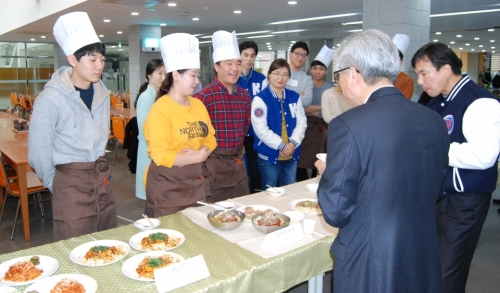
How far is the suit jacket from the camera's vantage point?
3.66 feet

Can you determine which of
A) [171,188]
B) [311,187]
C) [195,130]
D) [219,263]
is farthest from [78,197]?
[311,187]

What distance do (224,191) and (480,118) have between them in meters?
1.51

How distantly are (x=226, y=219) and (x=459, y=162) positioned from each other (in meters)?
1.07

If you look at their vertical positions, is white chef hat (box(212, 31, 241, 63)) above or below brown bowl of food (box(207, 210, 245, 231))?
above

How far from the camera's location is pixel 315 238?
1688 mm

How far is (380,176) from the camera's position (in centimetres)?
112

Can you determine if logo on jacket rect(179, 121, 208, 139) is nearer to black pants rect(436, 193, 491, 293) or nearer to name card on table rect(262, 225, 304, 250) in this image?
name card on table rect(262, 225, 304, 250)

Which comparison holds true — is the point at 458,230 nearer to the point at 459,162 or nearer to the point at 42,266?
the point at 459,162

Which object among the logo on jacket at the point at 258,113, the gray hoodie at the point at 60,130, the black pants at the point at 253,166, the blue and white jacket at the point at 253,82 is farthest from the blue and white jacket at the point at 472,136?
the blue and white jacket at the point at 253,82

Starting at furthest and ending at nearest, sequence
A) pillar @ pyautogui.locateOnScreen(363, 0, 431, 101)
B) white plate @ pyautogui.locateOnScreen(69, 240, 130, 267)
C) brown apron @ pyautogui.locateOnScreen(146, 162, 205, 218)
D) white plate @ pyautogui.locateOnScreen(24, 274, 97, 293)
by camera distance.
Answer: pillar @ pyautogui.locateOnScreen(363, 0, 431, 101), brown apron @ pyautogui.locateOnScreen(146, 162, 205, 218), white plate @ pyautogui.locateOnScreen(69, 240, 130, 267), white plate @ pyautogui.locateOnScreen(24, 274, 97, 293)

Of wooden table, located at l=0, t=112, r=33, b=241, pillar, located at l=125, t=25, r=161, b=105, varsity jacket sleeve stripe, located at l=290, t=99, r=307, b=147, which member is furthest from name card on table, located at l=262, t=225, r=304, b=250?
pillar, located at l=125, t=25, r=161, b=105

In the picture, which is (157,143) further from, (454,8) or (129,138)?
(454,8)

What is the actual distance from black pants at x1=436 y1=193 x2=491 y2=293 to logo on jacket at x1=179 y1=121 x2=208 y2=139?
1280 millimetres

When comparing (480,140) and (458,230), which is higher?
(480,140)
